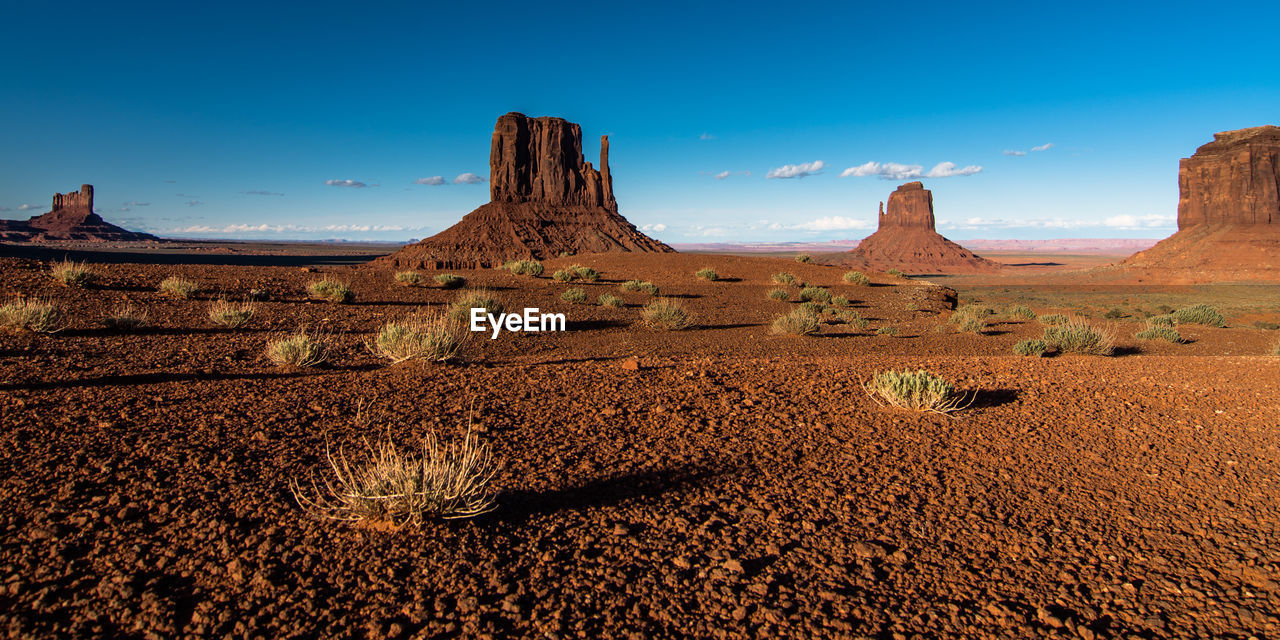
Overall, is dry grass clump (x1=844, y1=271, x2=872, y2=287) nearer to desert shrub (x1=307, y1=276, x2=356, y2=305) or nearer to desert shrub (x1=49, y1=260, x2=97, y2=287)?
desert shrub (x1=307, y1=276, x2=356, y2=305)

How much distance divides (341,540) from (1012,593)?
3.41 metres

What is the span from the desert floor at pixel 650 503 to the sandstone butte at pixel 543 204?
59662 mm

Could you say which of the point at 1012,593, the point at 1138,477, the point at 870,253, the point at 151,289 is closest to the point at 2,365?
the point at 151,289

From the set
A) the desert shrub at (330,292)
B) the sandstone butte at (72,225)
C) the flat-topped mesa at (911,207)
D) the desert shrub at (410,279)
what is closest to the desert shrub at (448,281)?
the desert shrub at (410,279)

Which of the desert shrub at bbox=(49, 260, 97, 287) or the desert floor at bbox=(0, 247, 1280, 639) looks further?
the desert shrub at bbox=(49, 260, 97, 287)

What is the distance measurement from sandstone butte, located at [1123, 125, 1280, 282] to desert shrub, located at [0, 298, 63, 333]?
82.4 meters

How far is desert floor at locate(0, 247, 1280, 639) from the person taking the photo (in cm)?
272

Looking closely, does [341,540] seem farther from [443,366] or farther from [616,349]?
[616,349]

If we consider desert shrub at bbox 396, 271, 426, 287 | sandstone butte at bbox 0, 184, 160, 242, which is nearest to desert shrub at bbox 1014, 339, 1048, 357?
desert shrub at bbox 396, 271, 426, 287

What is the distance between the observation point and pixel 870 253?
116m

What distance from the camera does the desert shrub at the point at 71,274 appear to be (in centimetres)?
1225

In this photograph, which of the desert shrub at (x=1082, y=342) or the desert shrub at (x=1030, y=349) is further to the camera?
the desert shrub at (x=1082, y=342)

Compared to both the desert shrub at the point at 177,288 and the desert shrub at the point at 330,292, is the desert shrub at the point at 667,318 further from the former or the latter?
the desert shrub at the point at 177,288

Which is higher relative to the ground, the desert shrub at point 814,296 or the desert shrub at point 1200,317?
the desert shrub at point 814,296
